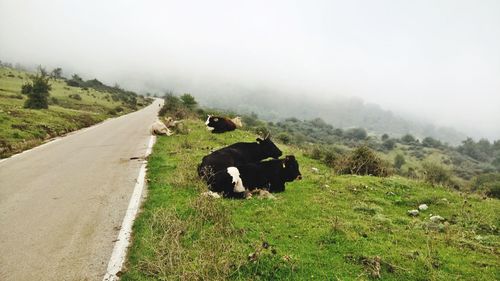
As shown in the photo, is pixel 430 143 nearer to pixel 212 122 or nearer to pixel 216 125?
pixel 216 125

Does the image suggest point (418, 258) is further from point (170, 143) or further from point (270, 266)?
point (170, 143)

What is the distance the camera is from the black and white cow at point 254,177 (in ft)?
33.1

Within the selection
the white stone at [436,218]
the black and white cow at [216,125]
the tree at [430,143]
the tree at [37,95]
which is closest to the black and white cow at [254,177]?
the white stone at [436,218]

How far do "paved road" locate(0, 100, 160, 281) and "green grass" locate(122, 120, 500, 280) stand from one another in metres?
0.76

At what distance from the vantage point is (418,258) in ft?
21.4

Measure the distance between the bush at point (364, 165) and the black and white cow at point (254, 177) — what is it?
652 centimetres

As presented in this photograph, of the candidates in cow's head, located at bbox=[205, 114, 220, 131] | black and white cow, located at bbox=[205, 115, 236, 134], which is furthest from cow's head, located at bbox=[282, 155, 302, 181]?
cow's head, located at bbox=[205, 114, 220, 131]

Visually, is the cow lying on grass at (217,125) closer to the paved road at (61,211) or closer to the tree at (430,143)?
the paved road at (61,211)

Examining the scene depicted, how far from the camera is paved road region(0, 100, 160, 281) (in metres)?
6.36

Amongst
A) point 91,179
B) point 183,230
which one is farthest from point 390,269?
point 91,179

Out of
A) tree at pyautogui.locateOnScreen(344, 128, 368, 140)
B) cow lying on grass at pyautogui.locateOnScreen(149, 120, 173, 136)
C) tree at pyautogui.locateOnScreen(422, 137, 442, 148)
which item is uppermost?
cow lying on grass at pyautogui.locateOnScreen(149, 120, 173, 136)

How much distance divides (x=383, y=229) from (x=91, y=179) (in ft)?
29.4

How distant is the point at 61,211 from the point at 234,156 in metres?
5.10

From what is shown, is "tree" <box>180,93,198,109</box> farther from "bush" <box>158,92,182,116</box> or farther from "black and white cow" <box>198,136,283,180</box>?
"black and white cow" <box>198,136,283,180</box>
